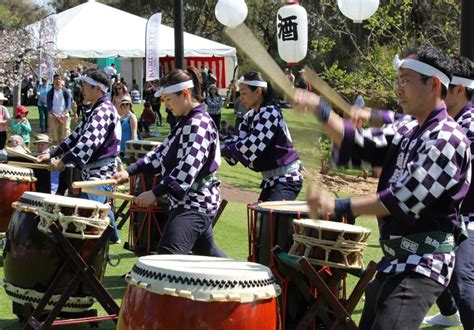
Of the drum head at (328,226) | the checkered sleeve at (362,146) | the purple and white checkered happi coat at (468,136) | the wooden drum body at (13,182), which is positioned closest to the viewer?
the checkered sleeve at (362,146)

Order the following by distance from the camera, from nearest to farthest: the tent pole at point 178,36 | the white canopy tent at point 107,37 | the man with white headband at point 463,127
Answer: the man with white headband at point 463,127
the tent pole at point 178,36
the white canopy tent at point 107,37

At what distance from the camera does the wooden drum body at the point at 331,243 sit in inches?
167

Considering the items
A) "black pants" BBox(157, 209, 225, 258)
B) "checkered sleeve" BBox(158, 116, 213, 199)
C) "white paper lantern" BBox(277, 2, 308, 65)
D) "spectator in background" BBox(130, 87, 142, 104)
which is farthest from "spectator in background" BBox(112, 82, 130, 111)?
"spectator in background" BBox(130, 87, 142, 104)

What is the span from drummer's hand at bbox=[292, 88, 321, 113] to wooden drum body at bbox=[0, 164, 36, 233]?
437 cm

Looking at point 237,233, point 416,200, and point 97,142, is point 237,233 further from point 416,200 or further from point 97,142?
point 416,200

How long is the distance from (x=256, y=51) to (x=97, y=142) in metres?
3.63

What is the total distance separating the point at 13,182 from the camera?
6871mm

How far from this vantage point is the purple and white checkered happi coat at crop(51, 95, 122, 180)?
6.14m

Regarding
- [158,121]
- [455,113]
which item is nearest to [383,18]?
[158,121]

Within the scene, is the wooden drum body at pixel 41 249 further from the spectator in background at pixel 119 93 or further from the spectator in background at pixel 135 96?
the spectator in background at pixel 135 96

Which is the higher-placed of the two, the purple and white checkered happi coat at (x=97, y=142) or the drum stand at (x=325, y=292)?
the purple and white checkered happi coat at (x=97, y=142)

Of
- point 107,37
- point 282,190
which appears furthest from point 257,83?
point 107,37

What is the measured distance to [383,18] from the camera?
50.4 ft

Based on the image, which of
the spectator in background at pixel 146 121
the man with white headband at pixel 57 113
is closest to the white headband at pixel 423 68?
the man with white headband at pixel 57 113
